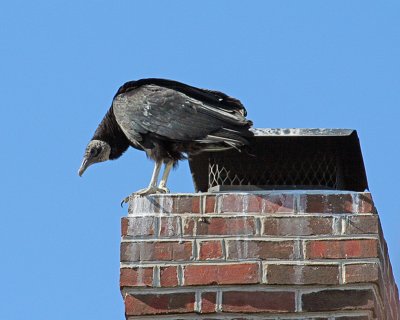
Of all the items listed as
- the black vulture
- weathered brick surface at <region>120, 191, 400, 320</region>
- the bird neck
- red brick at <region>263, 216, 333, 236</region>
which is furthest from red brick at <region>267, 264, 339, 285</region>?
the bird neck

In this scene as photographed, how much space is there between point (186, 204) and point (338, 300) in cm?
65

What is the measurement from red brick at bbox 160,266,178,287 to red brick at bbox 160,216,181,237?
→ 12 centimetres

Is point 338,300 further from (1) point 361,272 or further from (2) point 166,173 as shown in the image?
(2) point 166,173

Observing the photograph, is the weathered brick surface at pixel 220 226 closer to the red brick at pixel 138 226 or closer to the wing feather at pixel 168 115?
the red brick at pixel 138 226

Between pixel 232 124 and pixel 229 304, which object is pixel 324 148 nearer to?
pixel 232 124

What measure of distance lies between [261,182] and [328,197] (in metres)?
0.65

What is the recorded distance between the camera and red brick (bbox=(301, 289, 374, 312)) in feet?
11.2

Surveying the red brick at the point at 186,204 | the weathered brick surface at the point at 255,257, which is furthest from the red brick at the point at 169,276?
the red brick at the point at 186,204

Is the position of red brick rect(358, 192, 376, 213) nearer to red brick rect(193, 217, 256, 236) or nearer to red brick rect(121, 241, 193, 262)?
red brick rect(193, 217, 256, 236)

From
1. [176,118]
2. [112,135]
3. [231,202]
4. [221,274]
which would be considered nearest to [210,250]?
[221,274]

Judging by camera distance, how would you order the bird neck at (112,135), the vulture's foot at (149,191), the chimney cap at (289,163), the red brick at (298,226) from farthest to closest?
1. the bird neck at (112,135)
2. the chimney cap at (289,163)
3. the vulture's foot at (149,191)
4. the red brick at (298,226)

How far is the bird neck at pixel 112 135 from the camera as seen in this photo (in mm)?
5391

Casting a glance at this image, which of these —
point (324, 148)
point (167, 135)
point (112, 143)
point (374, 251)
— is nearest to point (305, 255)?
point (374, 251)

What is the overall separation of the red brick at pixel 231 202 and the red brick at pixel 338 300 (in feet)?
1.31
